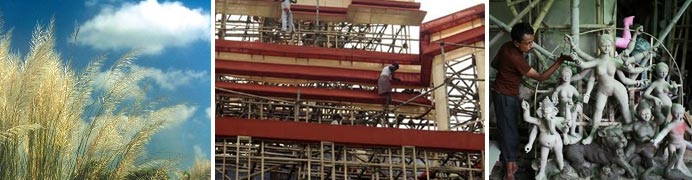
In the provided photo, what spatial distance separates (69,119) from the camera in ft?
23.8

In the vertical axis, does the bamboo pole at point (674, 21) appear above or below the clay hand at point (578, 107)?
above

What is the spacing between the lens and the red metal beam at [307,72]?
24.2ft

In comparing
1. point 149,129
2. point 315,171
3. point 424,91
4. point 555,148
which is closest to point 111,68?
point 149,129

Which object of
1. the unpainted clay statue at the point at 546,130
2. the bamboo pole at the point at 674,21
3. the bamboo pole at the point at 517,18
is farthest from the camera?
the bamboo pole at the point at 674,21

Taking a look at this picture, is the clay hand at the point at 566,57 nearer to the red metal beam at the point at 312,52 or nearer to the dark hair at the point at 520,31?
the dark hair at the point at 520,31

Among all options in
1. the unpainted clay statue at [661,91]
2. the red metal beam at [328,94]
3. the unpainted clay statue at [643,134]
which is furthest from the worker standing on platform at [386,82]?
the unpainted clay statue at [661,91]

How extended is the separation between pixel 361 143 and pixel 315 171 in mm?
346

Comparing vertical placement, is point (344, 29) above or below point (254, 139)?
above

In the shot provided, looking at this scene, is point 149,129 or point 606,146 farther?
point 606,146

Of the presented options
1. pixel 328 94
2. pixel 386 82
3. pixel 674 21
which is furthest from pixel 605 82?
pixel 328 94

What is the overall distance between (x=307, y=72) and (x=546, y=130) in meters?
1.57

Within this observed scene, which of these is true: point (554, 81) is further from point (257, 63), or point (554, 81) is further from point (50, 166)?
point (50, 166)

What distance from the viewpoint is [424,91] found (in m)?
7.68

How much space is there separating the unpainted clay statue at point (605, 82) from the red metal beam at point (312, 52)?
1.16 metres
